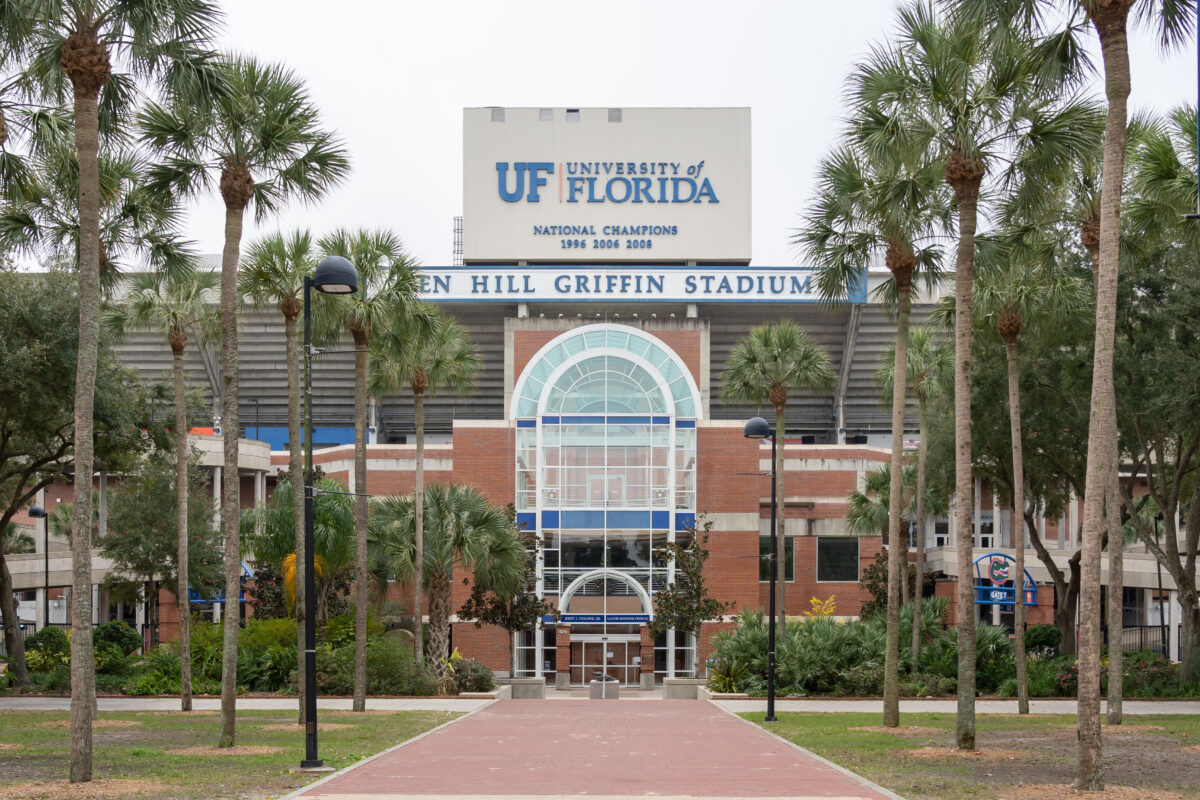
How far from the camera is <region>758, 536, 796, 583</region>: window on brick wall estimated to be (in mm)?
56844

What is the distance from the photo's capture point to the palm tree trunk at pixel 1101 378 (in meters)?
15.8

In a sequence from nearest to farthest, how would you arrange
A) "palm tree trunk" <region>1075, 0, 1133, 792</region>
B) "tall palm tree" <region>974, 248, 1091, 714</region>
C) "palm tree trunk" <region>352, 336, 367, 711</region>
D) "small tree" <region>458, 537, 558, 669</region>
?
"palm tree trunk" <region>1075, 0, 1133, 792</region>, "tall palm tree" <region>974, 248, 1091, 714</region>, "palm tree trunk" <region>352, 336, 367, 711</region>, "small tree" <region>458, 537, 558, 669</region>

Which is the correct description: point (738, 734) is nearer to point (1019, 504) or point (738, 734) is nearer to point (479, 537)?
point (1019, 504)

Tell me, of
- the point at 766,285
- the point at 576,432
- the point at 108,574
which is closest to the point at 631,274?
the point at 766,285

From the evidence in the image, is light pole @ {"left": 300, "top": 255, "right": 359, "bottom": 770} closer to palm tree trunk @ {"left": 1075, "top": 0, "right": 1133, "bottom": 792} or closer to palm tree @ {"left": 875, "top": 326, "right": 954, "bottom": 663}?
palm tree trunk @ {"left": 1075, "top": 0, "right": 1133, "bottom": 792}

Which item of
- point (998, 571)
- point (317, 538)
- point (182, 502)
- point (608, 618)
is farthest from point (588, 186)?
point (182, 502)

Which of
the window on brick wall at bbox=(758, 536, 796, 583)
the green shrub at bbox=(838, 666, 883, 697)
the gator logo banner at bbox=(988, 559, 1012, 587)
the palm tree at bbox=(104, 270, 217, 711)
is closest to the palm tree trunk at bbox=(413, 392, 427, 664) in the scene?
the palm tree at bbox=(104, 270, 217, 711)

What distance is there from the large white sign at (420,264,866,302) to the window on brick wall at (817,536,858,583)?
1223 centimetres

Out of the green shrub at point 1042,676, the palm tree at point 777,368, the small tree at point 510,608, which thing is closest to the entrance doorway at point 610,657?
the small tree at point 510,608

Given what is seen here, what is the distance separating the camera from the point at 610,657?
52.4 m

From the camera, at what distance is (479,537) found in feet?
124

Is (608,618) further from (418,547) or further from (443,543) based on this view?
(418,547)

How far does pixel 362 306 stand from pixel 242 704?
1095 centimetres

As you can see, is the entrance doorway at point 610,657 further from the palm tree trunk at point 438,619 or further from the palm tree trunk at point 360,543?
the palm tree trunk at point 360,543
